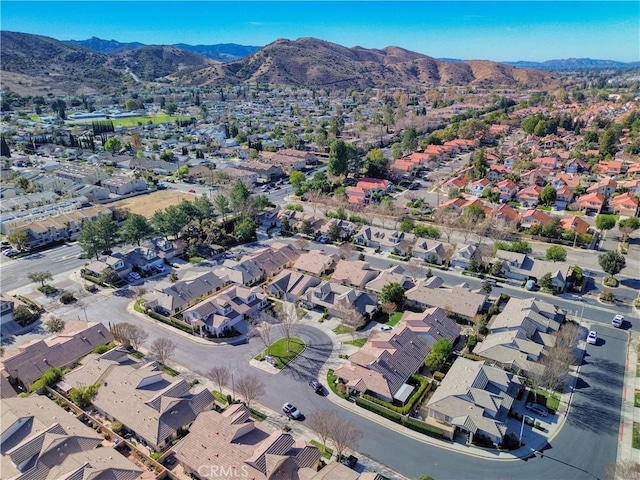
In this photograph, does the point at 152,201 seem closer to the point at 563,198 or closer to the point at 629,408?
the point at 563,198

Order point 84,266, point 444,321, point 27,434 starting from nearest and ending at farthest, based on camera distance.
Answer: point 27,434 < point 444,321 < point 84,266

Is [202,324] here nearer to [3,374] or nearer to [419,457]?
[3,374]

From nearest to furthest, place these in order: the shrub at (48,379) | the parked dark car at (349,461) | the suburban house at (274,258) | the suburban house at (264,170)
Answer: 1. the parked dark car at (349,461)
2. the shrub at (48,379)
3. the suburban house at (274,258)
4. the suburban house at (264,170)

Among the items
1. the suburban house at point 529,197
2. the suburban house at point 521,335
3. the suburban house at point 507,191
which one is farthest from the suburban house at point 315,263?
Result: the suburban house at point 529,197

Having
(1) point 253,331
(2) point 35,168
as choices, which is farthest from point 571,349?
(2) point 35,168

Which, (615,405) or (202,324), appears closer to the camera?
(615,405)

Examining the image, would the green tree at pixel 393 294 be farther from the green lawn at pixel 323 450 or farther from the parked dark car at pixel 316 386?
the green lawn at pixel 323 450
